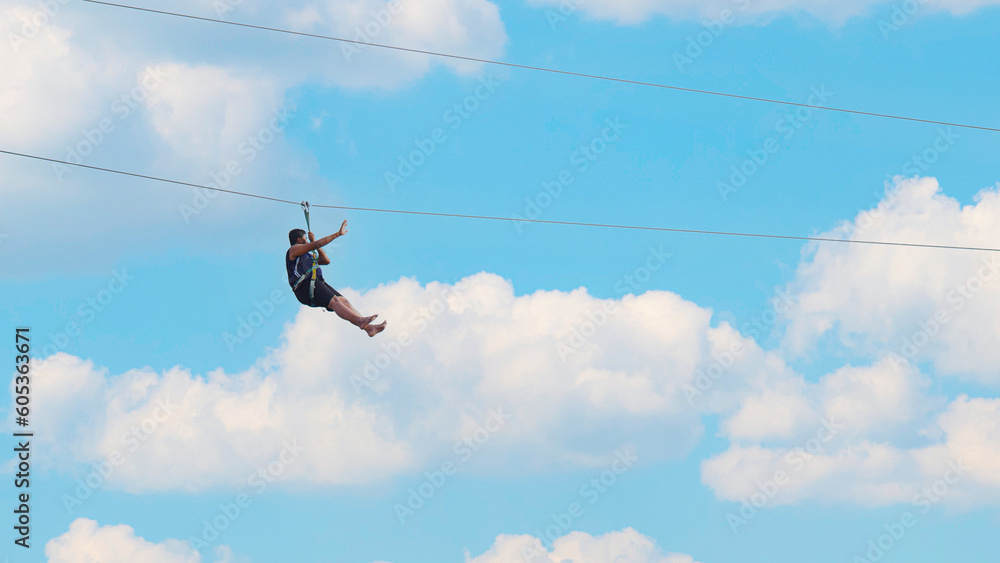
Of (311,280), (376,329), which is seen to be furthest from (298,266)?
(376,329)

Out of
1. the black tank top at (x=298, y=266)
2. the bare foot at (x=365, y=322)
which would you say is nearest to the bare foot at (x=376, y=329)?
the bare foot at (x=365, y=322)

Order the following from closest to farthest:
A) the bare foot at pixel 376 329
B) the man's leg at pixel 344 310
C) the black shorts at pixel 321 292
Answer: the bare foot at pixel 376 329 → the man's leg at pixel 344 310 → the black shorts at pixel 321 292

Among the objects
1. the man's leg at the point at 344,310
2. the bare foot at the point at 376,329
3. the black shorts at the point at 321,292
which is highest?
the black shorts at the point at 321,292

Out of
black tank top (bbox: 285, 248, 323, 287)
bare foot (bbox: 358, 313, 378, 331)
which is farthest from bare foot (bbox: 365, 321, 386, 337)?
black tank top (bbox: 285, 248, 323, 287)

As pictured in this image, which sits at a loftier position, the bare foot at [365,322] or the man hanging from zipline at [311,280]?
the man hanging from zipline at [311,280]

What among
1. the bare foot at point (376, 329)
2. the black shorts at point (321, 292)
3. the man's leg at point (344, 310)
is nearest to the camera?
the bare foot at point (376, 329)

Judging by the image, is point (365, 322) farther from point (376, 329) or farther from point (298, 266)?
point (298, 266)

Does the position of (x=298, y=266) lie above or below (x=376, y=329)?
above

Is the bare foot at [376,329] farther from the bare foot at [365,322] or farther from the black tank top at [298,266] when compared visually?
the black tank top at [298,266]

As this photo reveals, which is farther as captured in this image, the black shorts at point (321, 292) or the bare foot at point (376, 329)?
the black shorts at point (321, 292)

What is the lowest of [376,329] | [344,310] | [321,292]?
[376,329]

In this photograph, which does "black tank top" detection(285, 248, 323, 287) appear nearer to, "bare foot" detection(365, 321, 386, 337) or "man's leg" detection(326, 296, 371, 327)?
"man's leg" detection(326, 296, 371, 327)

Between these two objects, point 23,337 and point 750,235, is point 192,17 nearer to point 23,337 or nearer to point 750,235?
point 23,337

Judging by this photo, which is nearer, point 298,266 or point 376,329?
point 376,329
